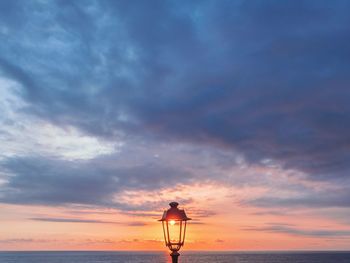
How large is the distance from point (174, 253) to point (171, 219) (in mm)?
784

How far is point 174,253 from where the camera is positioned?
34.1ft

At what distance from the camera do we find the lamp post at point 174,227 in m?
10.3

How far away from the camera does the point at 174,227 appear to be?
10.4m

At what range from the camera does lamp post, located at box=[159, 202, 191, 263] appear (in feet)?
33.8

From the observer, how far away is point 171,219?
33.8ft

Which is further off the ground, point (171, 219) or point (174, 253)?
point (171, 219)
